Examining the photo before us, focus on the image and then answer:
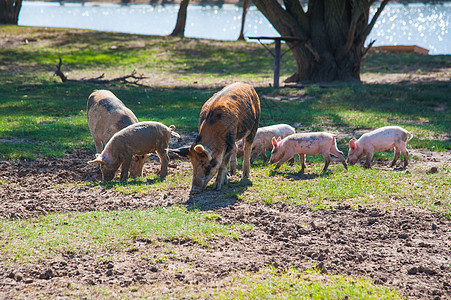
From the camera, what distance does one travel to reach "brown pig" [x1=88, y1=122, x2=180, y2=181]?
8.37 meters

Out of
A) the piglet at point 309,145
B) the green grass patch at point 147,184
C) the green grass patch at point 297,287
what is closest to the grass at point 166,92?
the green grass patch at point 147,184

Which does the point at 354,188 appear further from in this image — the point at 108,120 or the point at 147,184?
the point at 108,120

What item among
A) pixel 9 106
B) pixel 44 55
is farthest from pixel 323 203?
pixel 44 55

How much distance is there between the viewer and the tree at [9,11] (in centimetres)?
3216

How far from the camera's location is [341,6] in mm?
19281

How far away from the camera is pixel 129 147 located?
A: 8406mm

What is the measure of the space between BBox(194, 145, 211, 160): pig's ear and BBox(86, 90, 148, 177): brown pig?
6.68 feet

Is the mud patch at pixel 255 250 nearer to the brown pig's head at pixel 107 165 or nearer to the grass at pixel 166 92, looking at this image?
the brown pig's head at pixel 107 165

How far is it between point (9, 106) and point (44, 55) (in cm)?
1140

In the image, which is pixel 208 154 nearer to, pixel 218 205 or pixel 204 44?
pixel 218 205

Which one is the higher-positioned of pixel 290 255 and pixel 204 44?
pixel 204 44

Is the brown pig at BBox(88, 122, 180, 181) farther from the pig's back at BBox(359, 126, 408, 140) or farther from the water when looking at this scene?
the water

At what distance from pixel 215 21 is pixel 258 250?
6548 cm

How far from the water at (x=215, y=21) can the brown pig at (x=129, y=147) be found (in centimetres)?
3363
